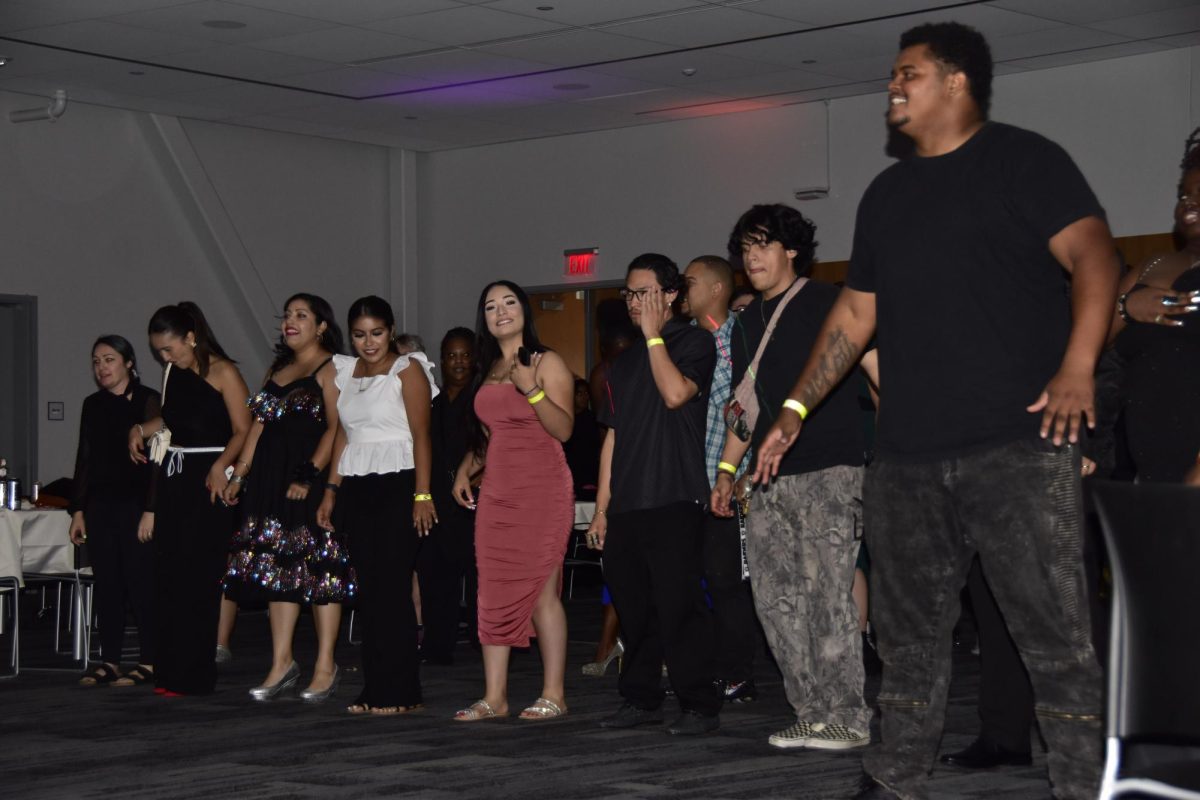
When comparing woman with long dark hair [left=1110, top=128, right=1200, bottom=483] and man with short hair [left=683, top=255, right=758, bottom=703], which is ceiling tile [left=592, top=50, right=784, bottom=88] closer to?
man with short hair [left=683, top=255, right=758, bottom=703]

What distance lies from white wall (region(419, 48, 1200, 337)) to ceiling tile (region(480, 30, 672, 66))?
2.18 meters

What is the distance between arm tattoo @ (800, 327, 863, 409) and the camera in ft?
11.6

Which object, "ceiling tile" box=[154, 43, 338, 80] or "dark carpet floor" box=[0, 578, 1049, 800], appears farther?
"ceiling tile" box=[154, 43, 338, 80]

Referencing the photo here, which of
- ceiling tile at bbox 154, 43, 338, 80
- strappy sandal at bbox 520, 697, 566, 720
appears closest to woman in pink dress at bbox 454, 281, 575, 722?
strappy sandal at bbox 520, 697, 566, 720

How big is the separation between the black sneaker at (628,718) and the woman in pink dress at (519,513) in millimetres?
308

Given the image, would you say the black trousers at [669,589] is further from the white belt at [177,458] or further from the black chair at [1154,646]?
the black chair at [1154,646]

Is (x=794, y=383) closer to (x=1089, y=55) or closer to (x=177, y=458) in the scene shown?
(x=177, y=458)

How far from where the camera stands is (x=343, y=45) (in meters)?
10.7

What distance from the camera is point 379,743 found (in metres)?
5.16

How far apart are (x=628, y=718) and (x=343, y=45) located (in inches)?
258

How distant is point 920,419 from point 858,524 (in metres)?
1.97

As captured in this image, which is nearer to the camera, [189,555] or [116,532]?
[189,555]

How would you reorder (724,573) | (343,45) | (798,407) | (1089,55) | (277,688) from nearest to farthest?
1. (798,407)
2. (724,573)
3. (277,688)
4. (343,45)
5. (1089,55)

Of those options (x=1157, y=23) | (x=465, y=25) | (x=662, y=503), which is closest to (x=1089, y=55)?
(x=1157, y=23)
